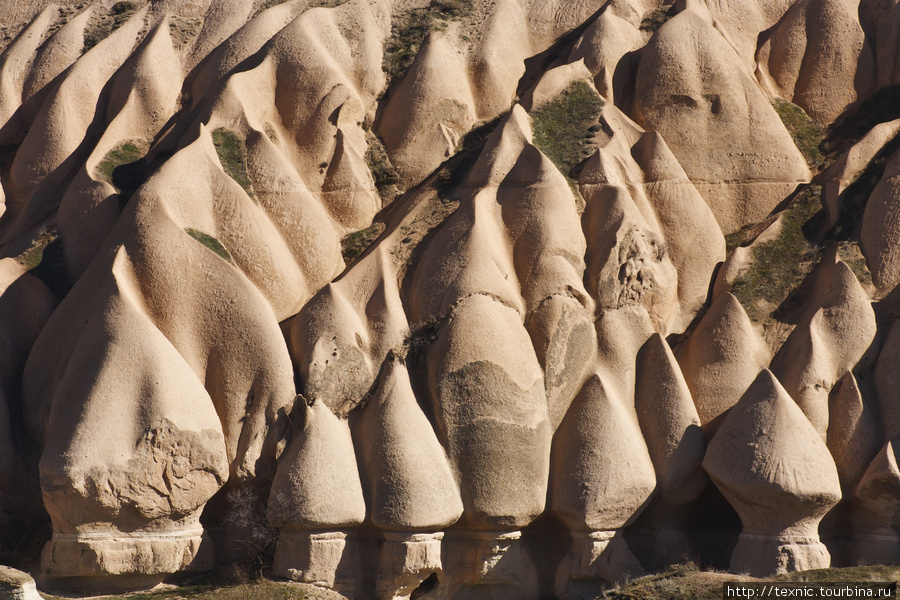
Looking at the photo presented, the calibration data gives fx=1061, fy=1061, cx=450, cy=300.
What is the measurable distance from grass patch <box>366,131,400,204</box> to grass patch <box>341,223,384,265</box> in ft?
3.48

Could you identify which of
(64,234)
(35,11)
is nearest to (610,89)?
(64,234)

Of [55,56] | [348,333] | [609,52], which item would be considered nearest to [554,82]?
[609,52]

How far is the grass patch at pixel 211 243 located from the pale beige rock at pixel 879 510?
462 inches

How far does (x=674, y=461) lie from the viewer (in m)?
18.4

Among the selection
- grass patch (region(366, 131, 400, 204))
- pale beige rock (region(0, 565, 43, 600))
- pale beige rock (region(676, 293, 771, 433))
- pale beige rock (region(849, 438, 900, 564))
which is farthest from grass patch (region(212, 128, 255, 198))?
pale beige rock (region(849, 438, 900, 564))

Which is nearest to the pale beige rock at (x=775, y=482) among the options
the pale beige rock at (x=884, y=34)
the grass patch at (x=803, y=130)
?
the grass patch at (x=803, y=130)

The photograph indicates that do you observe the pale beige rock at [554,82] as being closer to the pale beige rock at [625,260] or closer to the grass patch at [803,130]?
the pale beige rock at [625,260]

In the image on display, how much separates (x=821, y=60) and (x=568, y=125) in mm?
6594

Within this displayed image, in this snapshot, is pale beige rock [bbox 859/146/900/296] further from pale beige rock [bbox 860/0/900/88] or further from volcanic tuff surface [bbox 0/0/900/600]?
pale beige rock [bbox 860/0/900/88]

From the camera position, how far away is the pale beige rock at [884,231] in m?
20.0

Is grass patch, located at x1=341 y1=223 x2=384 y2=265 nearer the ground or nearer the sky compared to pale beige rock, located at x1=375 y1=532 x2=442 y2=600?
nearer the sky

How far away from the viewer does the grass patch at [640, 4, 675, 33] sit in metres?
24.8

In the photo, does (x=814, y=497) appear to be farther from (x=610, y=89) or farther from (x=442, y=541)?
(x=610, y=89)

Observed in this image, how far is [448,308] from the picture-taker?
1886cm
